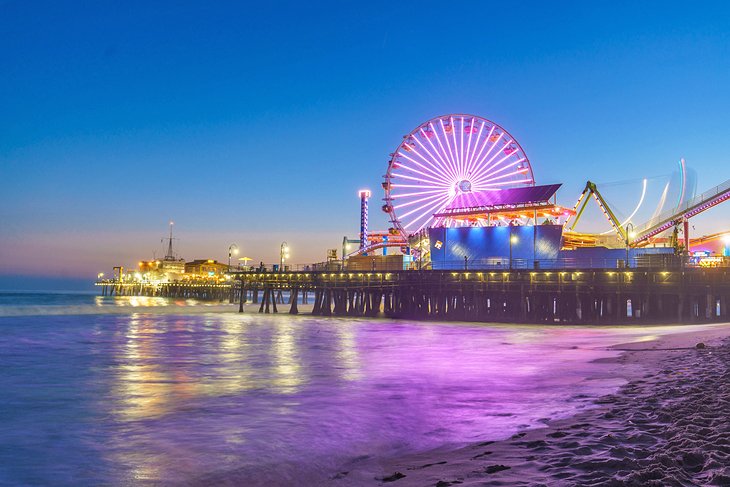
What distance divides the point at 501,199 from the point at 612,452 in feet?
168

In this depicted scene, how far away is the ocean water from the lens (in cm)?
840

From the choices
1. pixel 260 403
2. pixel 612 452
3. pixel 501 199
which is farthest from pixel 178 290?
pixel 612 452

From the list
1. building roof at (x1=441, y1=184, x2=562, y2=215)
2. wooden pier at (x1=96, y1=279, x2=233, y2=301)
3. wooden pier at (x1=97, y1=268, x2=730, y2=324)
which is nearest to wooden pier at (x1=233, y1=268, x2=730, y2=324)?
wooden pier at (x1=97, y1=268, x2=730, y2=324)

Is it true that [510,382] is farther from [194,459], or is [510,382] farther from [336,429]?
[194,459]

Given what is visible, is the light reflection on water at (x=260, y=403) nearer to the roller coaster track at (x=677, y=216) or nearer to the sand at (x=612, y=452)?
the sand at (x=612, y=452)

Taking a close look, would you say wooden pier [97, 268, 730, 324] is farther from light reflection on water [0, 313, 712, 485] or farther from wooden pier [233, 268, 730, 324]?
light reflection on water [0, 313, 712, 485]

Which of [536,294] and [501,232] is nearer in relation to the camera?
[536,294]

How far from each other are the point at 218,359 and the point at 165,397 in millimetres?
8707

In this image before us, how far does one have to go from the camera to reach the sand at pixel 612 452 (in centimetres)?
593

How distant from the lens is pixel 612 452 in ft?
22.4

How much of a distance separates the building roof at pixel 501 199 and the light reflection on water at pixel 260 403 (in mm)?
29047

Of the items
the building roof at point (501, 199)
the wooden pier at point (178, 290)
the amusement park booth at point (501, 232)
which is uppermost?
the building roof at point (501, 199)

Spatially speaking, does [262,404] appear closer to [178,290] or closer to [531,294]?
[531,294]

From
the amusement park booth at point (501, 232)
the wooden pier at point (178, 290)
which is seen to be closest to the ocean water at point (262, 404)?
the amusement park booth at point (501, 232)
